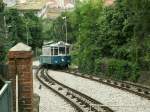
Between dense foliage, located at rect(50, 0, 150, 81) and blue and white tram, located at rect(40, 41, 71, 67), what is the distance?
5.84 ft

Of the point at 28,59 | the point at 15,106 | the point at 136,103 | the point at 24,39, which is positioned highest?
the point at 28,59

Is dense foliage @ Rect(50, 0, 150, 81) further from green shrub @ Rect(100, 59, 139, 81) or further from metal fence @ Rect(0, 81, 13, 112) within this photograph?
metal fence @ Rect(0, 81, 13, 112)

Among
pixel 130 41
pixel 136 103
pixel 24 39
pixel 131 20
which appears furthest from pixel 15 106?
pixel 24 39

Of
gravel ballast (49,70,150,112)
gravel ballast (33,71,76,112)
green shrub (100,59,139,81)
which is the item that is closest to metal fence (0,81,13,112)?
gravel ballast (49,70,150,112)

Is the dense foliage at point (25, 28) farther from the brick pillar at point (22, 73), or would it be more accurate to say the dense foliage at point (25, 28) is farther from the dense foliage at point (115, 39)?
the brick pillar at point (22, 73)

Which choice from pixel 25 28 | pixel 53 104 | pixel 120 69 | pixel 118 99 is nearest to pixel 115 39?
pixel 120 69

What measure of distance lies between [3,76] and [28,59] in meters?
0.58

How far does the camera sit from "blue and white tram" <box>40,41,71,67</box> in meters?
61.2

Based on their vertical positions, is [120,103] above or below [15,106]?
below

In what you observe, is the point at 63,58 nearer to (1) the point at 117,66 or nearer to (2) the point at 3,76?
(1) the point at 117,66

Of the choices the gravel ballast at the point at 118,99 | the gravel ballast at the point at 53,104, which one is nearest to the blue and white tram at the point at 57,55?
the gravel ballast at the point at 118,99

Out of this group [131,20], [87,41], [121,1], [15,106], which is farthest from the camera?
[87,41]

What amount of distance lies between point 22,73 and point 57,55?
5103 cm

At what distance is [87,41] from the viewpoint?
5322 cm
